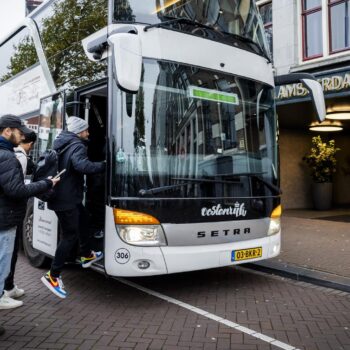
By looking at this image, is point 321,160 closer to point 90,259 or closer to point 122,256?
point 90,259

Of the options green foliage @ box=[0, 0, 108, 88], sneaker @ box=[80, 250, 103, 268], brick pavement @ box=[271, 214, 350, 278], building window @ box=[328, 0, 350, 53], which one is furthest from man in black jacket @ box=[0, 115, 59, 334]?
building window @ box=[328, 0, 350, 53]

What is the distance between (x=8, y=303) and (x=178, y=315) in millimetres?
1830

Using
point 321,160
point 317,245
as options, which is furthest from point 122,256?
point 321,160

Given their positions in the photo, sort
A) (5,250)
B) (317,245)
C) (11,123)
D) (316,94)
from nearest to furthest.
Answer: (5,250), (11,123), (316,94), (317,245)

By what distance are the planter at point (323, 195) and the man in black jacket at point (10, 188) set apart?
12919 mm

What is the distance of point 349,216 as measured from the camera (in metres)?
13.4

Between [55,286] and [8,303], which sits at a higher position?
[55,286]

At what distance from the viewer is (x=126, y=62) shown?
4.14 meters

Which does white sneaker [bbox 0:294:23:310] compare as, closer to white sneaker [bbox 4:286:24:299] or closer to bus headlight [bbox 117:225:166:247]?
white sneaker [bbox 4:286:24:299]

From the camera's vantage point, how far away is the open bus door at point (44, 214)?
5.79 m

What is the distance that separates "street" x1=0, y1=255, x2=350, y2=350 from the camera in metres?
4.01

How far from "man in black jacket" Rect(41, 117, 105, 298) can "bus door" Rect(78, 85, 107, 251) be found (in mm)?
407

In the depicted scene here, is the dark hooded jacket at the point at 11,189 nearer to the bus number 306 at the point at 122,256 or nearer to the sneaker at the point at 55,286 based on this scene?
the bus number 306 at the point at 122,256

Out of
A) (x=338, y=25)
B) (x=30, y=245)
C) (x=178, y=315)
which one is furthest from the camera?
(x=338, y=25)
